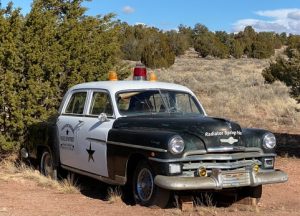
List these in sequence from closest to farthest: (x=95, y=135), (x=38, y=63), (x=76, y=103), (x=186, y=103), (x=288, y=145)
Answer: (x=95, y=135) < (x=186, y=103) < (x=76, y=103) < (x=38, y=63) < (x=288, y=145)

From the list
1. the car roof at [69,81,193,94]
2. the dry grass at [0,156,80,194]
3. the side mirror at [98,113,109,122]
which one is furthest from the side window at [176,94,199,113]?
the dry grass at [0,156,80,194]

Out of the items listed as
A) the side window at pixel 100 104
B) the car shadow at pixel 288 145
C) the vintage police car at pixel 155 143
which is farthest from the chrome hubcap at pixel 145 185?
the car shadow at pixel 288 145

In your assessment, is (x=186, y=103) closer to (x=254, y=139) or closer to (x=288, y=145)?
(x=254, y=139)

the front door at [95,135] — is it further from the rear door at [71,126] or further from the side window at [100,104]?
the rear door at [71,126]

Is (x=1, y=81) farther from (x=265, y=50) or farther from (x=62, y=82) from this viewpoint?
(x=265, y=50)

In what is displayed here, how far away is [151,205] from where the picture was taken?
24.2 feet

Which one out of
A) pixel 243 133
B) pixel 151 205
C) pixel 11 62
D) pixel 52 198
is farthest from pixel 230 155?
pixel 11 62

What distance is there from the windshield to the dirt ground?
56.2 inches

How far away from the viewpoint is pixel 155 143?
7.12m

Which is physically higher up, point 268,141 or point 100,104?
point 100,104

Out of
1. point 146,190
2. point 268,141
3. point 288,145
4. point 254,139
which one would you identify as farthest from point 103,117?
point 288,145

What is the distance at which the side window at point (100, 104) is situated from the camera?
8.50 meters

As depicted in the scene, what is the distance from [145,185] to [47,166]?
3.26m

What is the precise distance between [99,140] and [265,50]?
5185 cm
